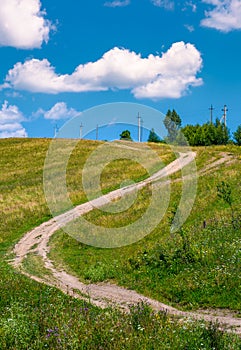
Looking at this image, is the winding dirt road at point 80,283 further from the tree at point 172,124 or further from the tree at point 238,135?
the tree at point 172,124

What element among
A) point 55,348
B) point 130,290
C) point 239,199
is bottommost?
point 130,290

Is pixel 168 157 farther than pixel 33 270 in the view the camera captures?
Yes

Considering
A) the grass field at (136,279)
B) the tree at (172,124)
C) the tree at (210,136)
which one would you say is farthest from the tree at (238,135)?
the grass field at (136,279)

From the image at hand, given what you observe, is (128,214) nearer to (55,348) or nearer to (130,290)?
(130,290)

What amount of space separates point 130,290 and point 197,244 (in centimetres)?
452

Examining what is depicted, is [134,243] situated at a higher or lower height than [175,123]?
lower

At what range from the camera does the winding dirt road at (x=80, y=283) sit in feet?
42.0

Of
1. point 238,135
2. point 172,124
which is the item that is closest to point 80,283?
point 238,135

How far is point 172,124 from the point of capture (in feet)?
462

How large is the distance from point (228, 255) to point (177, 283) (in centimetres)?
281

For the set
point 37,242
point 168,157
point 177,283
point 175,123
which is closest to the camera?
point 177,283

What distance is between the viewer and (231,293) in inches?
555

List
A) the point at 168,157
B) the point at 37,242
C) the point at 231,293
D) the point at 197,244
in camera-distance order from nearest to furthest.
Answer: the point at 231,293
the point at 197,244
the point at 37,242
the point at 168,157

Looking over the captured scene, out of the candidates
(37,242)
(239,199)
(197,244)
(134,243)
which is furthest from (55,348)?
(239,199)
